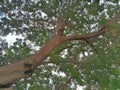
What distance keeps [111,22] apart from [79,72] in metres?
2.06

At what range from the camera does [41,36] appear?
1202 cm

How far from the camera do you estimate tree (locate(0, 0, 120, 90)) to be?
9820 millimetres

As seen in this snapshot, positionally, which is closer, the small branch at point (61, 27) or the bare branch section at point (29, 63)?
the bare branch section at point (29, 63)

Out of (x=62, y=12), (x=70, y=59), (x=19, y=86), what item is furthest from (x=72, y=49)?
(x=19, y=86)

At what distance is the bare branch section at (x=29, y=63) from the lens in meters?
9.46

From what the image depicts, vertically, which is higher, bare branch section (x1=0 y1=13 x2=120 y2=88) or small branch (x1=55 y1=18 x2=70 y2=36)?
small branch (x1=55 y1=18 x2=70 y2=36)

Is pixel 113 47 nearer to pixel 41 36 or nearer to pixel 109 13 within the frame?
pixel 109 13

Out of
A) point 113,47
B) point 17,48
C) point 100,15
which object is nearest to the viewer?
point 113,47

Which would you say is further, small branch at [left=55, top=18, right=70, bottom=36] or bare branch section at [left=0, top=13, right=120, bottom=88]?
small branch at [left=55, top=18, right=70, bottom=36]

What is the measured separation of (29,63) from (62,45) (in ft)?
6.94

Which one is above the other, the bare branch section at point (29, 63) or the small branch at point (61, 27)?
the small branch at point (61, 27)

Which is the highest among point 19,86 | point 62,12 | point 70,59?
point 62,12

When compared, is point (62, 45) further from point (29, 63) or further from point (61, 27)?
point (29, 63)

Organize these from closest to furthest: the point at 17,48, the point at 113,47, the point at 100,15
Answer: the point at 113,47, the point at 100,15, the point at 17,48
